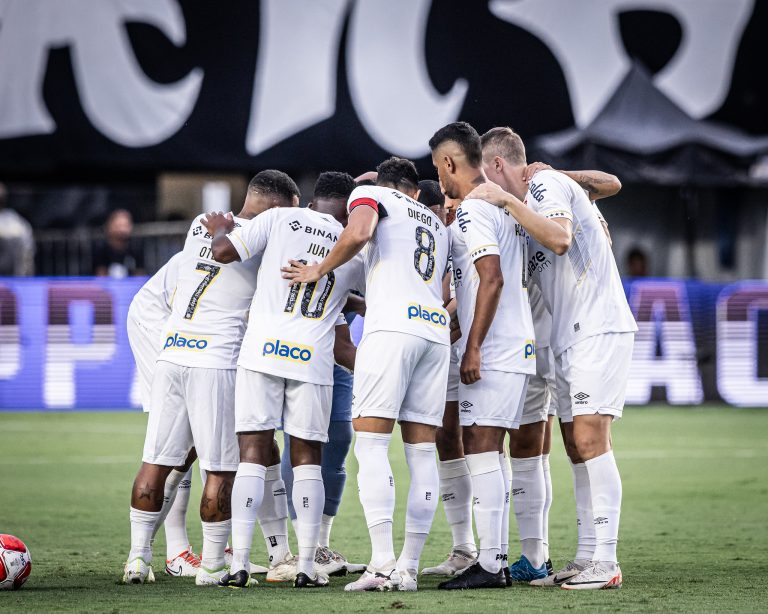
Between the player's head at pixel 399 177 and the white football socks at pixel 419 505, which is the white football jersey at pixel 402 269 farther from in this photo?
the white football socks at pixel 419 505

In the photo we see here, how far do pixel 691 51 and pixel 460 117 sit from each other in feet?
13.6

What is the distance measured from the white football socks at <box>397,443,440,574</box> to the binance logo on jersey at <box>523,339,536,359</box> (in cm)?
72

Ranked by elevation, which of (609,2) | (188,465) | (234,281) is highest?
(609,2)

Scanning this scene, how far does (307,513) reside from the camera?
662cm

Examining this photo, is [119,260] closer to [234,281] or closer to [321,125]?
[321,125]

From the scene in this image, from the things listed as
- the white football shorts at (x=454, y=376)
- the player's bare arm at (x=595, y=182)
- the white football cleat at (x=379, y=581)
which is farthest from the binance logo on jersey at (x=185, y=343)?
the player's bare arm at (x=595, y=182)

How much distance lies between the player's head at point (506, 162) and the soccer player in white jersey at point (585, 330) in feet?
0.22

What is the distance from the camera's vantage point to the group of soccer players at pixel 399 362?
655 centimetres

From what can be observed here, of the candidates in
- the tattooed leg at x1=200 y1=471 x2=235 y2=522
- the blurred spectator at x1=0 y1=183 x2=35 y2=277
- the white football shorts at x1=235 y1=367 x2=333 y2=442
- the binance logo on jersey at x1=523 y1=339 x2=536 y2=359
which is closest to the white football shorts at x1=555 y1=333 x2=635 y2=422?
the binance logo on jersey at x1=523 y1=339 x2=536 y2=359

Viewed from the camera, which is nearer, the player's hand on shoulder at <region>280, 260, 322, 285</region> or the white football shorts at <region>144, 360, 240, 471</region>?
the player's hand on shoulder at <region>280, 260, 322, 285</region>

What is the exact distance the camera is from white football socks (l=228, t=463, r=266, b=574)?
258 inches

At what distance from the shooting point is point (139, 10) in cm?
1992

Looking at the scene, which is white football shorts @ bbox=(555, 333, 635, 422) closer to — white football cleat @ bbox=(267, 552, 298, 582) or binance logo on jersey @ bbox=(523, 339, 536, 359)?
binance logo on jersey @ bbox=(523, 339, 536, 359)

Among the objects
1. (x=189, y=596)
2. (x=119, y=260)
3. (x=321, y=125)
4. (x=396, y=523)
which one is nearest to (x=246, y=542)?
(x=189, y=596)
